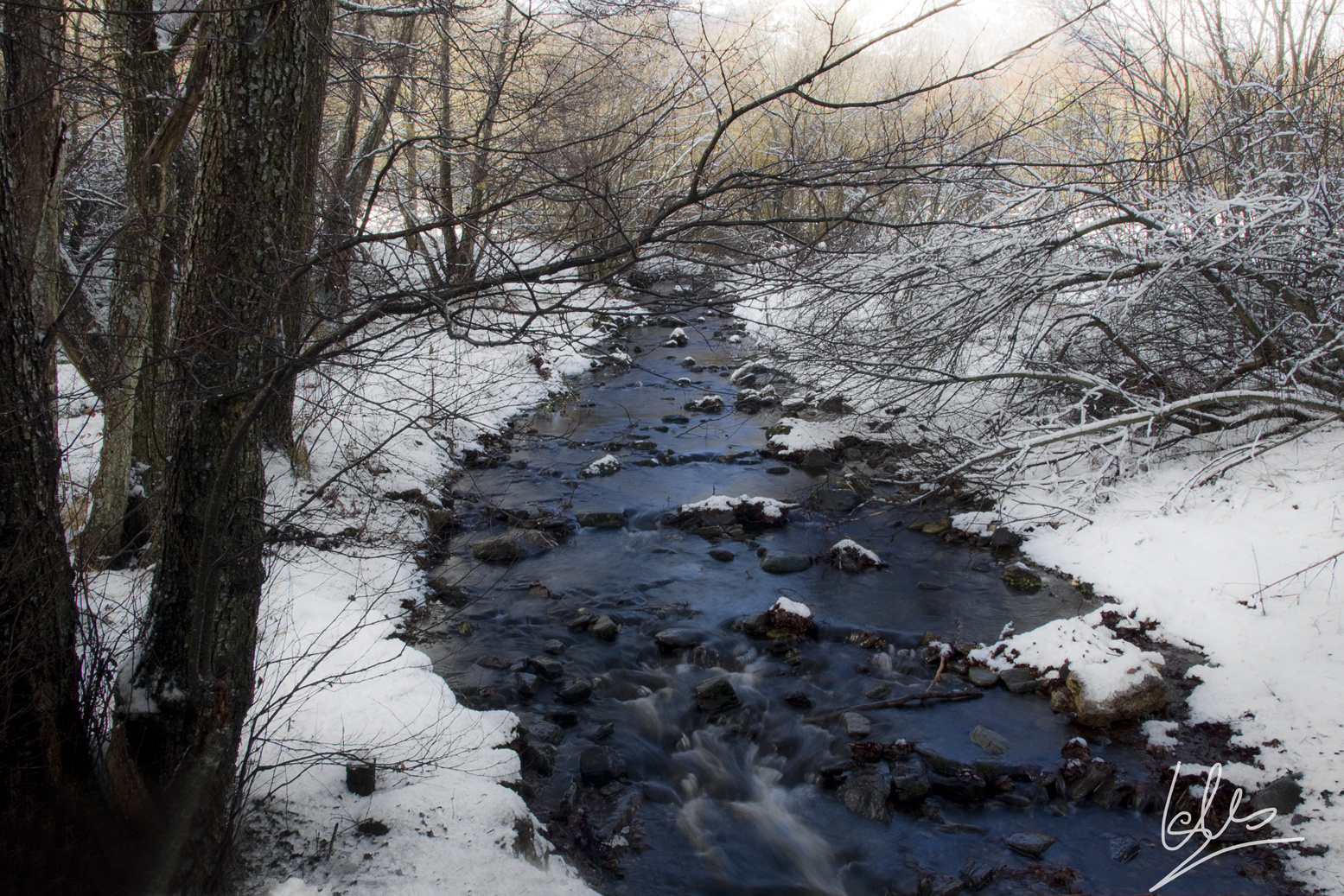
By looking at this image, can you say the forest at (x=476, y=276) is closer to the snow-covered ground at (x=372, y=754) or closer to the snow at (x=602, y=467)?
the snow-covered ground at (x=372, y=754)

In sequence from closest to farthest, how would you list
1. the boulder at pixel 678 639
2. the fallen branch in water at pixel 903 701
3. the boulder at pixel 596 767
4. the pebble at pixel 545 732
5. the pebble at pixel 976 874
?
the pebble at pixel 976 874, the boulder at pixel 596 767, the pebble at pixel 545 732, the fallen branch in water at pixel 903 701, the boulder at pixel 678 639

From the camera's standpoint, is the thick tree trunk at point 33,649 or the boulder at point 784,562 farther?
the boulder at point 784,562

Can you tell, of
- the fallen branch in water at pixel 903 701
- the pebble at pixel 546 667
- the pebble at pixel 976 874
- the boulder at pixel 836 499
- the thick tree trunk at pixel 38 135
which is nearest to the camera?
the thick tree trunk at pixel 38 135

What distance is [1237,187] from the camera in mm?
6930

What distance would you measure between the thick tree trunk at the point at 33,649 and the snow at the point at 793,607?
14.5ft

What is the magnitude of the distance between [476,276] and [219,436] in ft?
3.73

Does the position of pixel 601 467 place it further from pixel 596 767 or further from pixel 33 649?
pixel 33 649

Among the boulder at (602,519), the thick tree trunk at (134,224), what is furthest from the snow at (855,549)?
the thick tree trunk at (134,224)

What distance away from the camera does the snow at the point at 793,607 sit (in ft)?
20.5

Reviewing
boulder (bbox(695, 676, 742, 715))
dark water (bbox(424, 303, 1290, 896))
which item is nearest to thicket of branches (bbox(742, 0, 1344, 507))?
dark water (bbox(424, 303, 1290, 896))

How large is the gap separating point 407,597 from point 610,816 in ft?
8.74

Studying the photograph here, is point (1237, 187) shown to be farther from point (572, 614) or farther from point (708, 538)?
point (572, 614)
